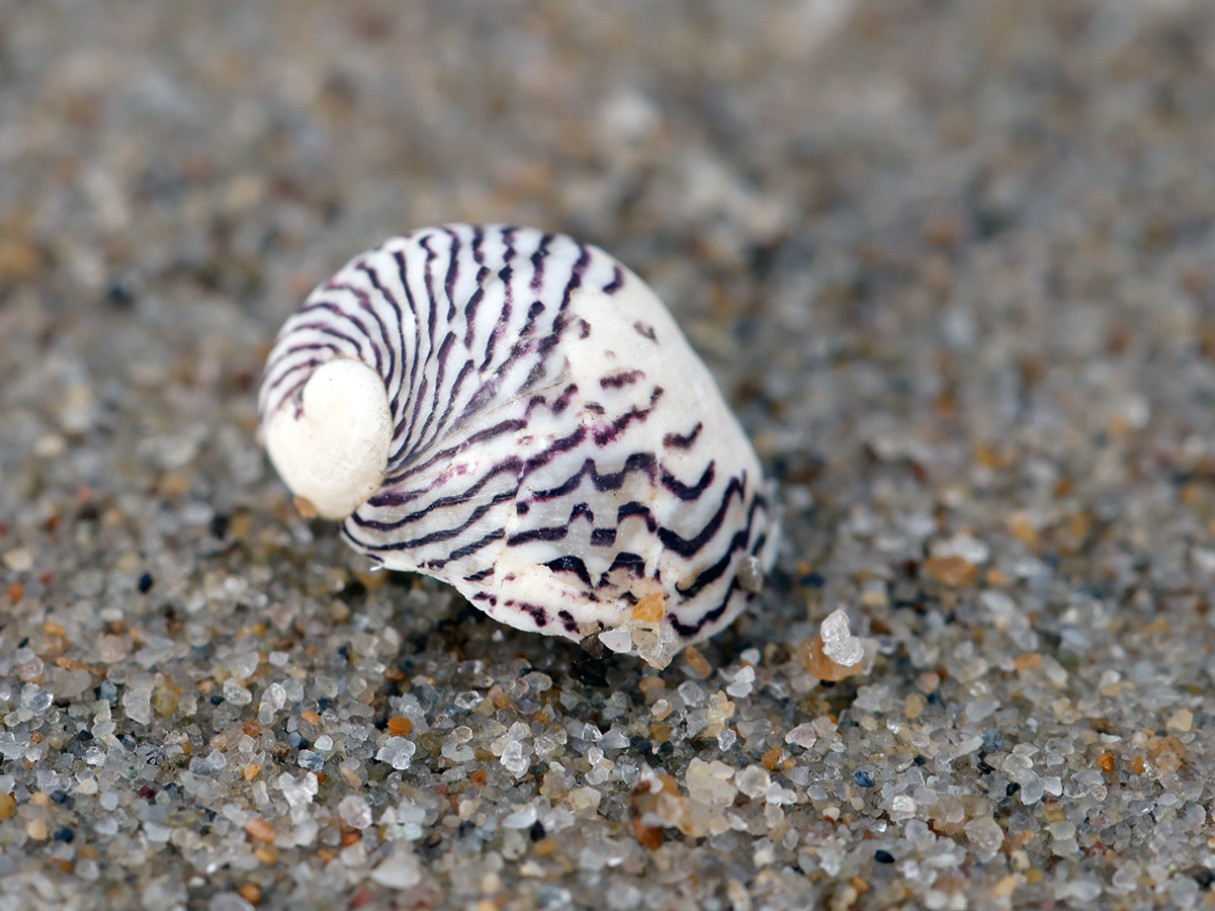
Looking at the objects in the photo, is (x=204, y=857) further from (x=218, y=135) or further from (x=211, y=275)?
(x=218, y=135)

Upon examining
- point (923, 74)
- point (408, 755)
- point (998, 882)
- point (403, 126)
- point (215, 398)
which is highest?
point (923, 74)

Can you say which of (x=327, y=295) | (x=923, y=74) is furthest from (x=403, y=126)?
(x=923, y=74)

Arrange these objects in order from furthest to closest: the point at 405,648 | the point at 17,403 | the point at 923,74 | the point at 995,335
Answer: the point at 923,74, the point at 995,335, the point at 17,403, the point at 405,648

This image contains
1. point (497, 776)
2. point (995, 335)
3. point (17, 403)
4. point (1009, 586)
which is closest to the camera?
point (497, 776)

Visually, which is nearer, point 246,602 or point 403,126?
point 246,602

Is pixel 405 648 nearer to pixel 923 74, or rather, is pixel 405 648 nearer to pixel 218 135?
pixel 218 135

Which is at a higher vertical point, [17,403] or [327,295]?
[327,295]

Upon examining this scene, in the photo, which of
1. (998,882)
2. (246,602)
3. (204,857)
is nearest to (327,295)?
(246,602)
